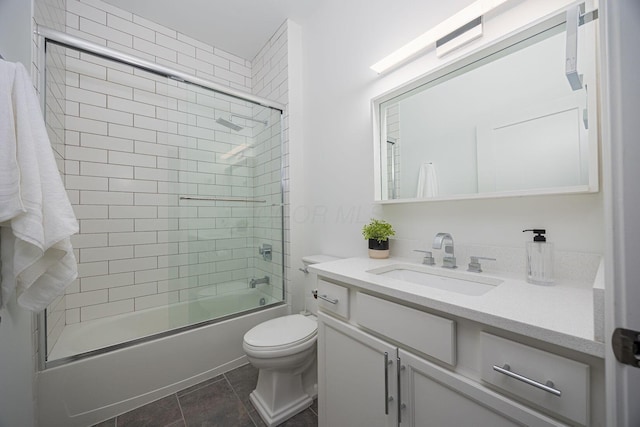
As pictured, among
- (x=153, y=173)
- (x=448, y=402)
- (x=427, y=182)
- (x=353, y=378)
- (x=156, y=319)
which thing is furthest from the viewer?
(x=153, y=173)

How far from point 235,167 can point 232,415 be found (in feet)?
5.53

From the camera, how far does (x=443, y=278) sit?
1050mm

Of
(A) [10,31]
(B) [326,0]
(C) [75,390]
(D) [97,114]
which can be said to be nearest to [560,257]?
(B) [326,0]

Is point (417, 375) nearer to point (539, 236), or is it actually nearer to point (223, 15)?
point (539, 236)

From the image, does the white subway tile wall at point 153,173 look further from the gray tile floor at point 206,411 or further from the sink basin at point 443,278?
the sink basin at point 443,278

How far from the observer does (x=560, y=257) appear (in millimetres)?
841

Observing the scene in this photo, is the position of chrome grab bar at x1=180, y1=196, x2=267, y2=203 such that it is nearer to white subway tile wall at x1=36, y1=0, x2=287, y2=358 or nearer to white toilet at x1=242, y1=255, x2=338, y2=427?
white subway tile wall at x1=36, y1=0, x2=287, y2=358

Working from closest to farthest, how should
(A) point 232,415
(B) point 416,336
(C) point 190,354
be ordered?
(B) point 416,336 < (A) point 232,415 < (C) point 190,354

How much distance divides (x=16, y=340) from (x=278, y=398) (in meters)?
1.22

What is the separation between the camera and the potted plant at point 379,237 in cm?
131

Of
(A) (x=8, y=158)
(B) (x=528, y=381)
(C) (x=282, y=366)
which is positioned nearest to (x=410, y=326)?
(B) (x=528, y=381)

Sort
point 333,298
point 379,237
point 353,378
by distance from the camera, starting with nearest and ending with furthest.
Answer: point 353,378 < point 333,298 < point 379,237

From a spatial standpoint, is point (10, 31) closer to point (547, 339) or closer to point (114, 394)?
point (114, 394)

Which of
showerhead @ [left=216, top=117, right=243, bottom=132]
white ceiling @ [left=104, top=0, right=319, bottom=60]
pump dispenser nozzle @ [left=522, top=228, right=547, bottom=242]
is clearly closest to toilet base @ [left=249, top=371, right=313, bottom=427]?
pump dispenser nozzle @ [left=522, top=228, right=547, bottom=242]
